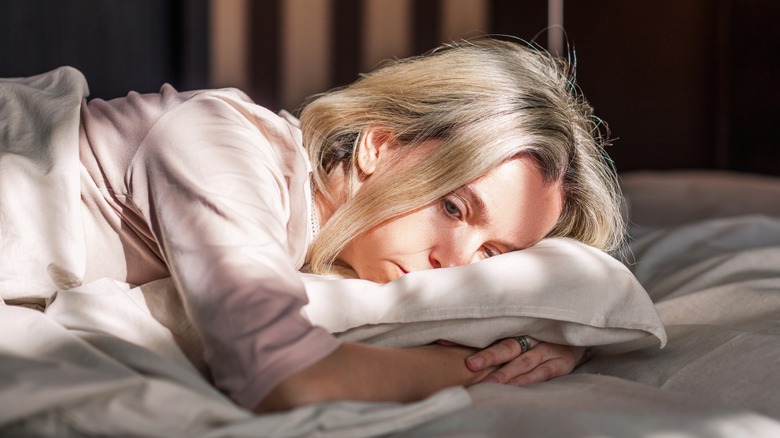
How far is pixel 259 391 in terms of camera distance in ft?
2.45

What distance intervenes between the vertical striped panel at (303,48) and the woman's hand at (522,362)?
2.15 metres

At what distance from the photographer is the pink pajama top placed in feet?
2.52

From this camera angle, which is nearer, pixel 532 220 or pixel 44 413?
pixel 44 413

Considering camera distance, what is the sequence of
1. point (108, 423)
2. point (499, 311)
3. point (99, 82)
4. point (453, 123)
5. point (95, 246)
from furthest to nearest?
point (99, 82)
point (453, 123)
point (95, 246)
point (499, 311)
point (108, 423)

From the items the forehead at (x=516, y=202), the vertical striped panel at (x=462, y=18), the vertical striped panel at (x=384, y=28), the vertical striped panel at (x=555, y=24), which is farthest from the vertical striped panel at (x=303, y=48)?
the forehead at (x=516, y=202)

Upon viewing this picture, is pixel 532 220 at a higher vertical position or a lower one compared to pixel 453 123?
lower

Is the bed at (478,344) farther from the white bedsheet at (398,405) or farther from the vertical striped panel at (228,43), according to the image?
the vertical striped panel at (228,43)

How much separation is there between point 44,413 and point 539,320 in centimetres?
57

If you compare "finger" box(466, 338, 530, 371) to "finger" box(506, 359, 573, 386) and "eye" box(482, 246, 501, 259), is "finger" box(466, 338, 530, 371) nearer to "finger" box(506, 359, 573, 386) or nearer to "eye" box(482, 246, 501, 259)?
"finger" box(506, 359, 573, 386)

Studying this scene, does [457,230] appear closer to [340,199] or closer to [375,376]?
[340,199]

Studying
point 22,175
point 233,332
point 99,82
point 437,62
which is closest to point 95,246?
point 22,175

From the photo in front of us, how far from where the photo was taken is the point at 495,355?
1024 millimetres

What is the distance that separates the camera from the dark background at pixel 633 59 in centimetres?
263

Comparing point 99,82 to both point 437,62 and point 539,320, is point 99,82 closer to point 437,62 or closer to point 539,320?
point 437,62
